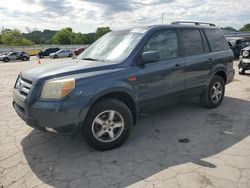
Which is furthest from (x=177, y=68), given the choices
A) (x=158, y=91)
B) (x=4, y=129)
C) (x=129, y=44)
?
(x=4, y=129)

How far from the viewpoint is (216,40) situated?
5785 millimetres

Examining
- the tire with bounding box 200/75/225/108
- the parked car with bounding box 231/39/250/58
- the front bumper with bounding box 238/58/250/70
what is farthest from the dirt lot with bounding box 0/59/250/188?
the parked car with bounding box 231/39/250/58

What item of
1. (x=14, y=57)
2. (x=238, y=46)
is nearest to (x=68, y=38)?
(x=14, y=57)

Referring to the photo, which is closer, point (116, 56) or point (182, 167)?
point (182, 167)

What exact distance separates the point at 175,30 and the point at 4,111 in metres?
4.30

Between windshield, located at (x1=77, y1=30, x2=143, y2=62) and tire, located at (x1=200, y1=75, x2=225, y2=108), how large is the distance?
224 cm

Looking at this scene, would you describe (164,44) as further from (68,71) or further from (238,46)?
(238,46)

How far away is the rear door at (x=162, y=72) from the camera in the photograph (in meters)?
4.15

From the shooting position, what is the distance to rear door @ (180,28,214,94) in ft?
16.1

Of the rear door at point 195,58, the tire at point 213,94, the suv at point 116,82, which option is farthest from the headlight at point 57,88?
the tire at point 213,94

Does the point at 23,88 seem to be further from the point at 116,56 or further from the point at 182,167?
the point at 182,167

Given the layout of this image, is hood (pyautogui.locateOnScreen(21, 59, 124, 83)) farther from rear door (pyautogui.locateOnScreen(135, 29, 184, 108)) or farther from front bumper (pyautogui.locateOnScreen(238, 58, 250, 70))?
front bumper (pyautogui.locateOnScreen(238, 58, 250, 70))

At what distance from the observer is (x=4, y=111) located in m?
6.03

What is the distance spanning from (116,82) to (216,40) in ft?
10.4
